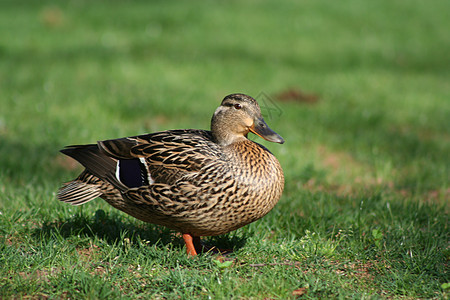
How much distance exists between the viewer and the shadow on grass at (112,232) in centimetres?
432

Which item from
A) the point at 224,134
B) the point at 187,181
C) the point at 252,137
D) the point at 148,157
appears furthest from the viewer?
the point at 252,137

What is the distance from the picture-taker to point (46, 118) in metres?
7.42

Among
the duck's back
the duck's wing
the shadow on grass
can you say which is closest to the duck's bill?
the duck's back

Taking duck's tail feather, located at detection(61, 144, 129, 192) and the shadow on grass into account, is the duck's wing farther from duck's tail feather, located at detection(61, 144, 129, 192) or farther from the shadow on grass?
the shadow on grass

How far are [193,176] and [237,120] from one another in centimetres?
60

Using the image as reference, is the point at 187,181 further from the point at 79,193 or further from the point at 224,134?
the point at 79,193

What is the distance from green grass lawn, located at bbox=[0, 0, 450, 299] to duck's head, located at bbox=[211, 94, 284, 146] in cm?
41

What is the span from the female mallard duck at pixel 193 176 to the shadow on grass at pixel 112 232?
279 millimetres

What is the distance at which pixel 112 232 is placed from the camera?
447cm

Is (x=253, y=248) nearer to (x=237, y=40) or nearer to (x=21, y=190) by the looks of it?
(x=21, y=190)

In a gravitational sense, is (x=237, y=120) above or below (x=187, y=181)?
above

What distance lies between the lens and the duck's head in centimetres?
411

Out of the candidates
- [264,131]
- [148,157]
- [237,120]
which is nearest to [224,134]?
[237,120]

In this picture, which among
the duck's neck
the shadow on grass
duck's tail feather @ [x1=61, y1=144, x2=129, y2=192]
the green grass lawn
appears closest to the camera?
the green grass lawn
